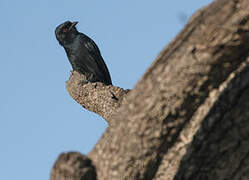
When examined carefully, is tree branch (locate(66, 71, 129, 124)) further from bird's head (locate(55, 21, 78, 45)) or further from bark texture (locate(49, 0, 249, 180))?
bark texture (locate(49, 0, 249, 180))

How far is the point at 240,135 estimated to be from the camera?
3.23 metres

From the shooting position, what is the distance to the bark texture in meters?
3.09

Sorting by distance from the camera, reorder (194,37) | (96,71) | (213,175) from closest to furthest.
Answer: (194,37) → (213,175) → (96,71)

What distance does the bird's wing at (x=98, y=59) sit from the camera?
10.2m

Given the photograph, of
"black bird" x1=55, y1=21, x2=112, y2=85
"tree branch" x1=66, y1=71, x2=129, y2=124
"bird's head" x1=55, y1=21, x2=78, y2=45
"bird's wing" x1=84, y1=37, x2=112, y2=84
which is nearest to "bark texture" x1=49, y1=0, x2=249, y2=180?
"tree branch" x1=66, y1=71, x2=129, y2=124

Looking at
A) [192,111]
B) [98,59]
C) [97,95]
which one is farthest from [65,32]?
[192,111]

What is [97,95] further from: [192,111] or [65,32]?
[192,111]

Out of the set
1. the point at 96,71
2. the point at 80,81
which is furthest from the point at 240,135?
the point at 96,71

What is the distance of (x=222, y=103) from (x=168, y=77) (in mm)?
396

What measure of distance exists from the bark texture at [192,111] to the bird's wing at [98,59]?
6.92 m

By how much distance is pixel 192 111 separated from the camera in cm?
325

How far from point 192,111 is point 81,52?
7.16 meters

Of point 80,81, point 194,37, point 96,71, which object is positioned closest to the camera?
point 194,37

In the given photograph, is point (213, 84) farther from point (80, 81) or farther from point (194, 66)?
point (80, 81)
